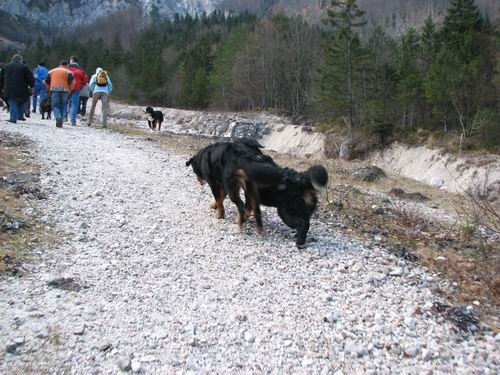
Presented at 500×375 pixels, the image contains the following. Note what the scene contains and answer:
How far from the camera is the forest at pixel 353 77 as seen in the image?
87.2ft

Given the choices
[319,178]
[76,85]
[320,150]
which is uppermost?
[76,85]

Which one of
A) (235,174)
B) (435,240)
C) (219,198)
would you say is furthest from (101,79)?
(435,240)

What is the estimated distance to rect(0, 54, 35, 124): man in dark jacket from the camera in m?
13.5

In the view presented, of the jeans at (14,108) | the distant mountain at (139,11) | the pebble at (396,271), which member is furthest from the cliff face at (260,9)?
the pebble at (396,271)

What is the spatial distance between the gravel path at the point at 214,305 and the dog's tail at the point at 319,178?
86 cm

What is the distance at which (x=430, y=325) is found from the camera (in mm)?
3795

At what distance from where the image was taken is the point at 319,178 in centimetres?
512

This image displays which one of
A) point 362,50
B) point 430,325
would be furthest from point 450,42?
point 430,325

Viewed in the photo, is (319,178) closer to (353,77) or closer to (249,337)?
(249,337)

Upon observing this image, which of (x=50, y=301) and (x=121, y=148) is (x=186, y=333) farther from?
(x=121, y=148)

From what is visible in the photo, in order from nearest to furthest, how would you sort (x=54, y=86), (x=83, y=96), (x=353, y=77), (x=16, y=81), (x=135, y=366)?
(x=135, y=366)
(x=16, y=81)
(x=54, y=86)
(x=83, y=96)
(x=353, y=77)

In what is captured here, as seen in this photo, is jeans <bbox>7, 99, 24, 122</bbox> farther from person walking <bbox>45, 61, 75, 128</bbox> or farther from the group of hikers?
person walking <bbox>45, 61, 75, 128</bbox>

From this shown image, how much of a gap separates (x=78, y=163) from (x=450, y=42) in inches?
1313

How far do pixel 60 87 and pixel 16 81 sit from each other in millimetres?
1309
